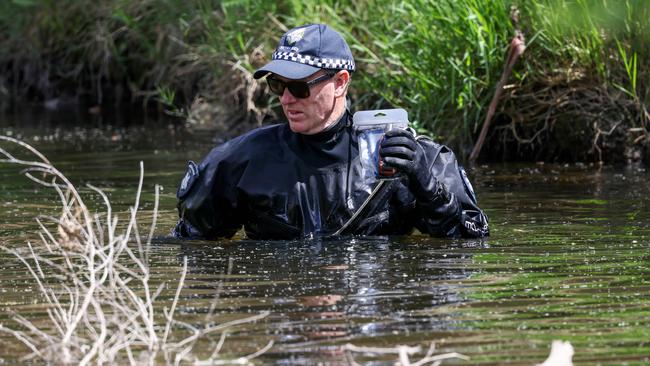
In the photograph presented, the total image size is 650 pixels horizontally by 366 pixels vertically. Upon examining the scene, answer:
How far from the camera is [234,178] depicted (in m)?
6.26

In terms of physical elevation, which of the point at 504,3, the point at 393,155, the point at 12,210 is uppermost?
the point at 504,3

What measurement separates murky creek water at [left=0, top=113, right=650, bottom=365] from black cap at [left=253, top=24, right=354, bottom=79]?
32.0 inches

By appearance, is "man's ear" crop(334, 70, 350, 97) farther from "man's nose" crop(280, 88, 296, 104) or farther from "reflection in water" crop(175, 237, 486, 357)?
"reflection in water" crop(175, 237, 486, 357)

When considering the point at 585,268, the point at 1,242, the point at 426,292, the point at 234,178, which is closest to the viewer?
the point at 426,292

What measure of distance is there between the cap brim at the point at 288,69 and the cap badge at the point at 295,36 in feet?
0.40

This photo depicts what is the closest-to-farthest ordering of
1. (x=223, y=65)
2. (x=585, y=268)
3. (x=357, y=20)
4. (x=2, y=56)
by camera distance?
(x=585, y=268)
(x=357, y=20)
(x=223, y=65)
(x=2, y=56)

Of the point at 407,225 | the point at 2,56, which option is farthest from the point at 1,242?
the point at 2,56

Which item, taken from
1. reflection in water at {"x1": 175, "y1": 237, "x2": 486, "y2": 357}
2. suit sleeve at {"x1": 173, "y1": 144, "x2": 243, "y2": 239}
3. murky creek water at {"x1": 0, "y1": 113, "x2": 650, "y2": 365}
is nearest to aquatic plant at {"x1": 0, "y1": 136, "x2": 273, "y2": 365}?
murky creek water at {"x1": 0, "y1": 113, "x2": 650, "y2": 365}

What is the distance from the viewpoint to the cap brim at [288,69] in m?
5.95

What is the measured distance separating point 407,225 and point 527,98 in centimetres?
360

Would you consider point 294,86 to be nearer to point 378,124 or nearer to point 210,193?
point 378,124

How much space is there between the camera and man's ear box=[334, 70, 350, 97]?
6.20m

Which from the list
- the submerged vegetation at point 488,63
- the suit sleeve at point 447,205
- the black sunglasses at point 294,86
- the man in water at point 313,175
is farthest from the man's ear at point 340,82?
the submerged vegetation at point 488,63

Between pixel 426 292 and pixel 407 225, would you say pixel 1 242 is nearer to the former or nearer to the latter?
Result: pixel 407 225
